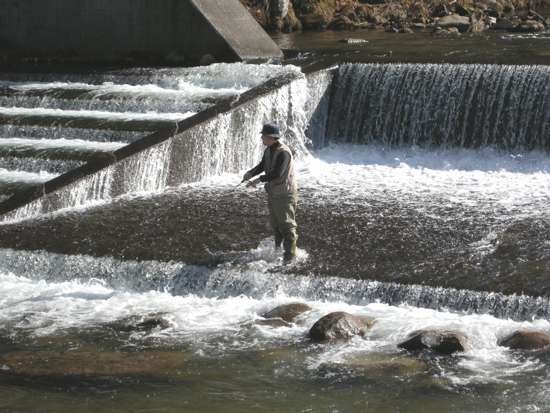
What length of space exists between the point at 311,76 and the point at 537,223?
6.33 m

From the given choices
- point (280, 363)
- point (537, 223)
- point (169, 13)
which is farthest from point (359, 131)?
point (280, 363)

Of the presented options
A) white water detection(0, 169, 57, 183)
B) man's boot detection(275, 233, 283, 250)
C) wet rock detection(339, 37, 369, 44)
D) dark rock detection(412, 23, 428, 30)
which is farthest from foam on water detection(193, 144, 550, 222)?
dark rock detection(412, 23, 428, 30)

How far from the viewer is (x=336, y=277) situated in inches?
451

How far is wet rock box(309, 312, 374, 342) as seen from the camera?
1026 centimetres

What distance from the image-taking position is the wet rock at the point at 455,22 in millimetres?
28766

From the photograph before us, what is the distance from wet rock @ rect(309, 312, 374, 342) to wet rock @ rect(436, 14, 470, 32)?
19.1 metres

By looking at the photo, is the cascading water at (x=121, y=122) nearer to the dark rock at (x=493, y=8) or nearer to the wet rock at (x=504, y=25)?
the wet rock at (x=504, y=25)

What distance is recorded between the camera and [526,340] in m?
9.97

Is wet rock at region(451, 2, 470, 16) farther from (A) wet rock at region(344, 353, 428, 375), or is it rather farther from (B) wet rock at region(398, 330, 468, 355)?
(A) wet rock at region(344, 353, 428, 375)

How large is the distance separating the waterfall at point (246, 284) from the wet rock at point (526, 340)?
2.00 feet

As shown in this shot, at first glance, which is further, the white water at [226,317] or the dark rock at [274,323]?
the dark rock at [274,323]

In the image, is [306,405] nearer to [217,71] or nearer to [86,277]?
[86,277]

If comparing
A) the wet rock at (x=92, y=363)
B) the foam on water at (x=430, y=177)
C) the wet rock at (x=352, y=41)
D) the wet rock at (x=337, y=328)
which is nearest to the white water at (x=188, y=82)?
the foam on water at (x=430, y=177)

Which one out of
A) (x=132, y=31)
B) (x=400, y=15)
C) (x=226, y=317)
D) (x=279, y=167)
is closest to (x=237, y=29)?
(x=132, y=31)
